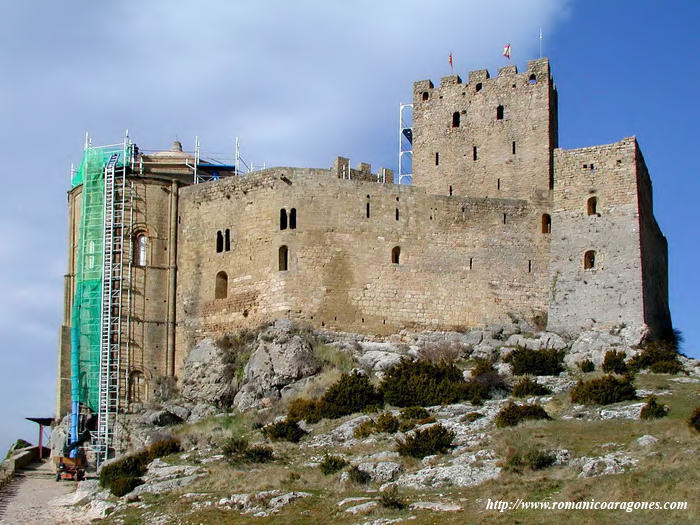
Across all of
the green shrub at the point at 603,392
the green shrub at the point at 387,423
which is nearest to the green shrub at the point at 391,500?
the green shrub at the point at 387,423

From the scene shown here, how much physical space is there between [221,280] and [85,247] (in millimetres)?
5401

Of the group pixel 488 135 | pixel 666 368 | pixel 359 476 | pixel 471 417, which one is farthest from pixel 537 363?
pixel 488 135

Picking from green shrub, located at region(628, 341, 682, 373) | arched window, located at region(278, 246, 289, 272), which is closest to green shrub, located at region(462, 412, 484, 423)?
green shrub, located at region(628, 341, 682, 373)

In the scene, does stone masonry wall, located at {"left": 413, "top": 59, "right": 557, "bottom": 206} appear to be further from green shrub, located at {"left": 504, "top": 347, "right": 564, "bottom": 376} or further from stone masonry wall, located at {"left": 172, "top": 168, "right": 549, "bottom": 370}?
green shrub, located at {"left": 504, "top": 347, "right": 564, "bottom": 376}

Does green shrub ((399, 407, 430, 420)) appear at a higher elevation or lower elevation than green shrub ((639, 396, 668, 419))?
lower

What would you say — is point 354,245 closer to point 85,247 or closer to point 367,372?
point 367,372

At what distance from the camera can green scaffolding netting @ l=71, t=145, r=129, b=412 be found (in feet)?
Result: 135

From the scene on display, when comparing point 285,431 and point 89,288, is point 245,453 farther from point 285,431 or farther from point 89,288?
point 89,288

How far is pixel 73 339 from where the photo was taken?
138ft

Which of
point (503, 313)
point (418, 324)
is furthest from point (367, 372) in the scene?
point (503, 313)

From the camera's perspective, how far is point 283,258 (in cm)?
3994

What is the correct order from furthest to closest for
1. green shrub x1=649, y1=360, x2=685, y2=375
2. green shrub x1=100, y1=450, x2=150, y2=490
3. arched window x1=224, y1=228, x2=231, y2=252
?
arched window x1=224, y1=228, x2=231, y2=252 → green shrub x1=649, y1=360, x2=685, y2=375 → green shrub x1=100, y1=450, x2=150, y2=490

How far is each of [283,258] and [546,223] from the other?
952 centimetres

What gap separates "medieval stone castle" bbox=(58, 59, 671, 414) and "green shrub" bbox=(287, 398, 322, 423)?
4.69m
